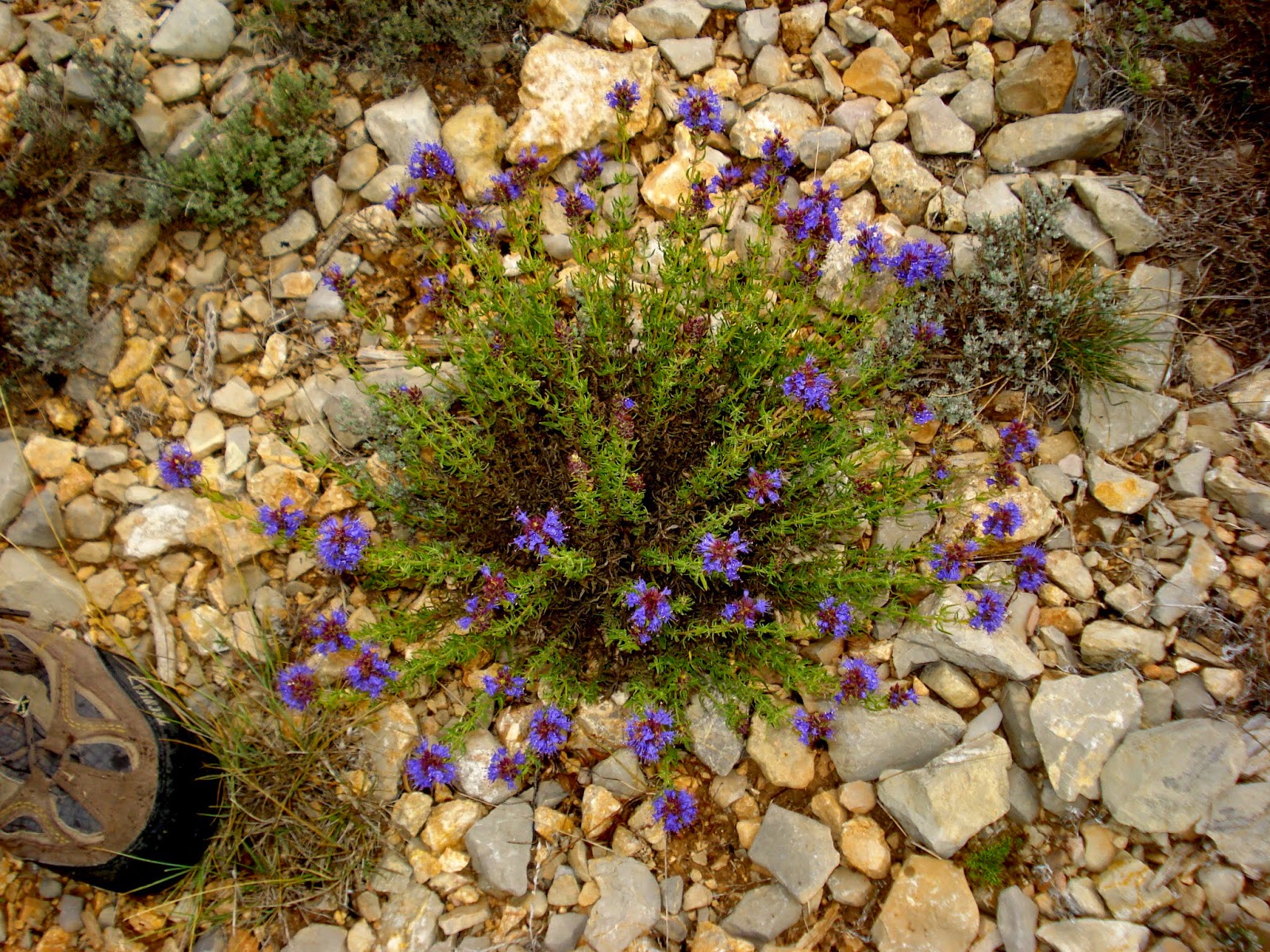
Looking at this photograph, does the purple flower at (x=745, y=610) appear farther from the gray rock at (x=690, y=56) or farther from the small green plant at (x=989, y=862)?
the gray rock at (x=690, y=56)

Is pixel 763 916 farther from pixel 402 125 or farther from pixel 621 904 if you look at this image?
pixel 402 125

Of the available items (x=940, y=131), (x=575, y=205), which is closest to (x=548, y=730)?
(x=575, y=205)

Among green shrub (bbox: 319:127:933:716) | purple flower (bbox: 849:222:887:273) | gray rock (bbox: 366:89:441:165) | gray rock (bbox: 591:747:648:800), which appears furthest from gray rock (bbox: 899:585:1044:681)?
gray rock (bbox: 366:89:441:165)

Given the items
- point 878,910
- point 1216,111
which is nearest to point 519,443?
point 878,910

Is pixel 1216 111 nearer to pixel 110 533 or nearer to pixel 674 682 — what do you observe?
pixel 674 682

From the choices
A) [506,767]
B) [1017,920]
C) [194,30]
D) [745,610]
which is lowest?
[1017,920]

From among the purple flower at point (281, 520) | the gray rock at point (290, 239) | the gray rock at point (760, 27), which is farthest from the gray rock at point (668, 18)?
the purple flower at point (281, 520)
